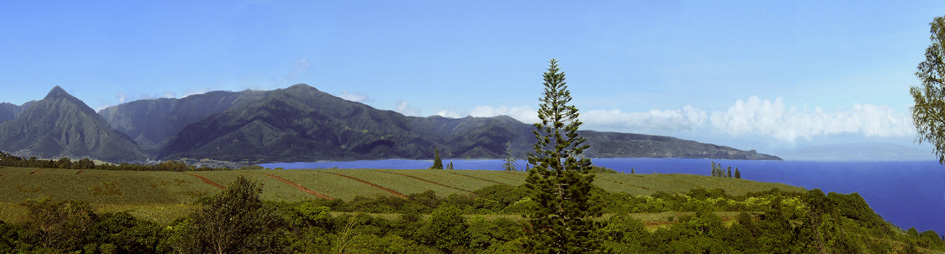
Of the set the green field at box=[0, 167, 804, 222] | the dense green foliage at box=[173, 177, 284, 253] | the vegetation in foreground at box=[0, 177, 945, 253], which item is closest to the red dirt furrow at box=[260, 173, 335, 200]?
the green field at box=[0, 167, 804, 222]

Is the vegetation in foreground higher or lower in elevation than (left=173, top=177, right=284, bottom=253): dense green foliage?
lower

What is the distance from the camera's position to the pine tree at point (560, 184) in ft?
82.2

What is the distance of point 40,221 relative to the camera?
29891 mm

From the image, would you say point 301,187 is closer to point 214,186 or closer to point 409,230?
point 214,186

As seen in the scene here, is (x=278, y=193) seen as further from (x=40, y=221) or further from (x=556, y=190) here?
(x=556, y=190)

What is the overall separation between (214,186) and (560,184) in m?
52.5

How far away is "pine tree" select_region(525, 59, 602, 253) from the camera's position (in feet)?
82.2

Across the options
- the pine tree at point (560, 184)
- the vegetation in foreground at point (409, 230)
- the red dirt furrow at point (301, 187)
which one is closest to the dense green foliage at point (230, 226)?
the vegetation in foreground at point (409, 230)

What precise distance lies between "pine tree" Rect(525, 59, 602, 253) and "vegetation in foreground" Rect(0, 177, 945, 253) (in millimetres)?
972

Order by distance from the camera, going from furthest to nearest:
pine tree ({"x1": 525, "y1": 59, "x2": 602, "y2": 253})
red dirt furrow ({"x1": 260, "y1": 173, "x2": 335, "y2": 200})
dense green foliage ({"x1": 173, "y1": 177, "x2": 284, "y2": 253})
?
1. red dirt furrow ({"x1": 260, "y1": 173, "x2": 335, "y2": 200})
2. pine tree ({"x1": 525, "y1": 59, "x2": 602, "y2": 253})
3. dense green foliage ({"x1": 173, "y1": 177, "x2": 284, "y2": 253})

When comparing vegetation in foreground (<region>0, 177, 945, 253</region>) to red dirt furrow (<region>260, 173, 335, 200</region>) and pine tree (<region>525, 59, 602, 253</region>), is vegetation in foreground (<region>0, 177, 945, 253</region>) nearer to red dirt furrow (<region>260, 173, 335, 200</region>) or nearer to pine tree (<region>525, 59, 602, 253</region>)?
pine tree (<region>525, 59, 602, 253</region>)

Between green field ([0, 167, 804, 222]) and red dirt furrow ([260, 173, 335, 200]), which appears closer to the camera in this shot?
green field ([0, 167, 804, 222])

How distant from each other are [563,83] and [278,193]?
46.1 metres

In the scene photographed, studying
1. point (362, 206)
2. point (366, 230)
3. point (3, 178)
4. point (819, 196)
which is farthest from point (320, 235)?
point (819, 196)
